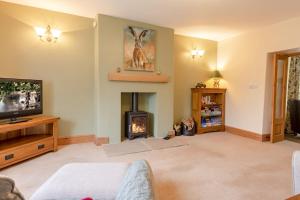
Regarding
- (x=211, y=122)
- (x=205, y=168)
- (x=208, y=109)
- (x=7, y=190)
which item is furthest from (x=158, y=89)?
(x=7, y=190)

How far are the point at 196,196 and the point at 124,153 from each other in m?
1.64

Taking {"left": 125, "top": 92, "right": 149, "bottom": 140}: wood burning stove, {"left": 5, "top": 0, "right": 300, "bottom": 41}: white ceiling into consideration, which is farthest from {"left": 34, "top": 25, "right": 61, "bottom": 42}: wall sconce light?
{"left": 125, "top": 92, "right": 149, "bottom": 140}: wood burning stove

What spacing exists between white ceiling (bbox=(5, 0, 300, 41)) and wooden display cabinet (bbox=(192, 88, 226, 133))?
1.70 metres

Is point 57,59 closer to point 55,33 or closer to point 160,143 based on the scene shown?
point 55,33

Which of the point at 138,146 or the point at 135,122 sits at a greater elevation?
the point at 135,122

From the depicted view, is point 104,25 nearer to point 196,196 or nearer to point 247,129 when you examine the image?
point 196,196

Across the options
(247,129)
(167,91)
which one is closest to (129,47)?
(167,91)

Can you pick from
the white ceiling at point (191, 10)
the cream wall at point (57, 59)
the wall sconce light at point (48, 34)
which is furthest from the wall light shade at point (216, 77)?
the wall sconce light at point (48, 34)

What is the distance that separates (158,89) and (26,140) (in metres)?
2.75

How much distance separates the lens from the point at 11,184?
77cm

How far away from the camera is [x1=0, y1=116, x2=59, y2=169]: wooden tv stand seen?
2.60 m

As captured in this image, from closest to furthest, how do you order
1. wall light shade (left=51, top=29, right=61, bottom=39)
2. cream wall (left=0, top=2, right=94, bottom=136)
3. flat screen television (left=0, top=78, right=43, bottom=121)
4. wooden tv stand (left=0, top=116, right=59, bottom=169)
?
wooden tv stand (left=0, top=116, right=59, bottom=169) < flat screen television (left=0, top=78, right=43, bottom=121) < cream wall (left=0, top=2, right=94, bottom=136) < wall light shade (left=51, top=29, right=61, bottom=39)

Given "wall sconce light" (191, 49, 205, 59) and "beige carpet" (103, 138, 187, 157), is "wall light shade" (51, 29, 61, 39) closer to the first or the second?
"beige carpet" (103, 138, 187, 157)

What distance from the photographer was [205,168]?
8.84ft
